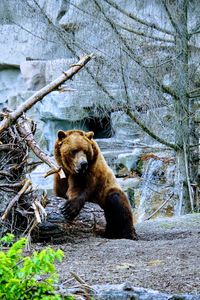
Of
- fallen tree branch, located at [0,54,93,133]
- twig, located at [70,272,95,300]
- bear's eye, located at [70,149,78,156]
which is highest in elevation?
fallen tree branch, located at [0,54,93,133]

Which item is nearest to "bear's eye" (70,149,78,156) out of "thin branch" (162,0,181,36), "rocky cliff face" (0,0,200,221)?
"rocky cliff face" (0,0,200,221)

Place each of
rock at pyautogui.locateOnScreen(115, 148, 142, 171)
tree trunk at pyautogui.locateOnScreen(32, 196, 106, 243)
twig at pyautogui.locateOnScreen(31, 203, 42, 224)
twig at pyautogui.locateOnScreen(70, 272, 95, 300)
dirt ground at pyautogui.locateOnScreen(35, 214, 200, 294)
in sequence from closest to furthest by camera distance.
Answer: twig at pyautogui.locateOnScreen(70, 272, 95, 300)
dirt ground at pyautogui.locateOnScreen(35, 214, 200, 294)
twig at pyautogui.locateOnScreen(31, 203, 42, 224)
tree trunk at pyautogui.locateOnScreen(32, 196, 106, 243)
rock at pyautogui.locateOnScreen(115, 148, 142, 171)

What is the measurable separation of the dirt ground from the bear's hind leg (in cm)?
29

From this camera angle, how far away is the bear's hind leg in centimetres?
610

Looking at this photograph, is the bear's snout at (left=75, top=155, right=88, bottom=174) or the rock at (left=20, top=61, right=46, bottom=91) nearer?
the bear's snout at (left=75, top=155, right=88, bottom=174)

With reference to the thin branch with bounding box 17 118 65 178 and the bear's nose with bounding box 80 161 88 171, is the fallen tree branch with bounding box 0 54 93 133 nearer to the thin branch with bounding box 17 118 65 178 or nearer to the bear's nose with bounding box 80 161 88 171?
the thin branch with bounding box 17 118 65 178

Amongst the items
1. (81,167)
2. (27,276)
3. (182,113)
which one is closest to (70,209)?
(81,167)

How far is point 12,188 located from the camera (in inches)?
212

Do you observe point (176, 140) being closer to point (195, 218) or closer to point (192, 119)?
point (192, 119)

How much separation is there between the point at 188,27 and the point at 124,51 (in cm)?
146

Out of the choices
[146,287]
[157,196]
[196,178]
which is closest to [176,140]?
[196,178]

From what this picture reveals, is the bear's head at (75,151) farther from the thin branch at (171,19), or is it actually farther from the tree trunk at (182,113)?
the thin branch at (171,19)

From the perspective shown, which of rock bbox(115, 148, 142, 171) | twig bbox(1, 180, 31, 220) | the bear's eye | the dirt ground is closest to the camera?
the dirt ground

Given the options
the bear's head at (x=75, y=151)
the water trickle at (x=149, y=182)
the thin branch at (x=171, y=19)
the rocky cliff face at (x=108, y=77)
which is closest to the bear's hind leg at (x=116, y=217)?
the bear's head at (x=75, y=151)
